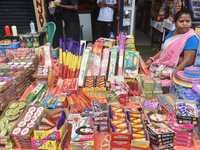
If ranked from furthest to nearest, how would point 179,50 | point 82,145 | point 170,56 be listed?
point 170,56 < point 179,50 < point 82,145

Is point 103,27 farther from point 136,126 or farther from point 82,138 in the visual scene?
point 82,138

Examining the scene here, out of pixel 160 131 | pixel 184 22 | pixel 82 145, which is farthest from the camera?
pixel 184 22

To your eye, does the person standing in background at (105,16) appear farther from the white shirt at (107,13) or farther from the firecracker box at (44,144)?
the firecracker box at (44,144)

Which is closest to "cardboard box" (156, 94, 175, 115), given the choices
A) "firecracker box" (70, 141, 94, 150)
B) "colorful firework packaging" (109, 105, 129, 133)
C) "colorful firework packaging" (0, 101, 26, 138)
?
"colorful firework packaging" (109, 105, 129, 133)

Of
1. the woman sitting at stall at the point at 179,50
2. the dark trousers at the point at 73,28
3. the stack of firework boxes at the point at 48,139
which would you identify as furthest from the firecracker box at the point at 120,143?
the dark trousers at the point at 73,28

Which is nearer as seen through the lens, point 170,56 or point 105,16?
point 170,56

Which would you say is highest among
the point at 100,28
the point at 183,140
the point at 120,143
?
the point at 100,28

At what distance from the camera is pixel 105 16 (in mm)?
4332

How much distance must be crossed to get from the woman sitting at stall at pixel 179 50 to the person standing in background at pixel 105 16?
197cm

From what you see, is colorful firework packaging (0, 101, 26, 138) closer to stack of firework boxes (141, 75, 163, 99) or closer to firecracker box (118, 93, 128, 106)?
firecracker box (118, 93, 128, 106)

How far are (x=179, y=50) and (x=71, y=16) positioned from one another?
2730 mm

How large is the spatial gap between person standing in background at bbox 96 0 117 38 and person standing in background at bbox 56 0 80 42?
66 centimetres

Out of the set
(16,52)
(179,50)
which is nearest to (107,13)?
(179,50)

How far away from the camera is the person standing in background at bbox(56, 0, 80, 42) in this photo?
12.5 ft
